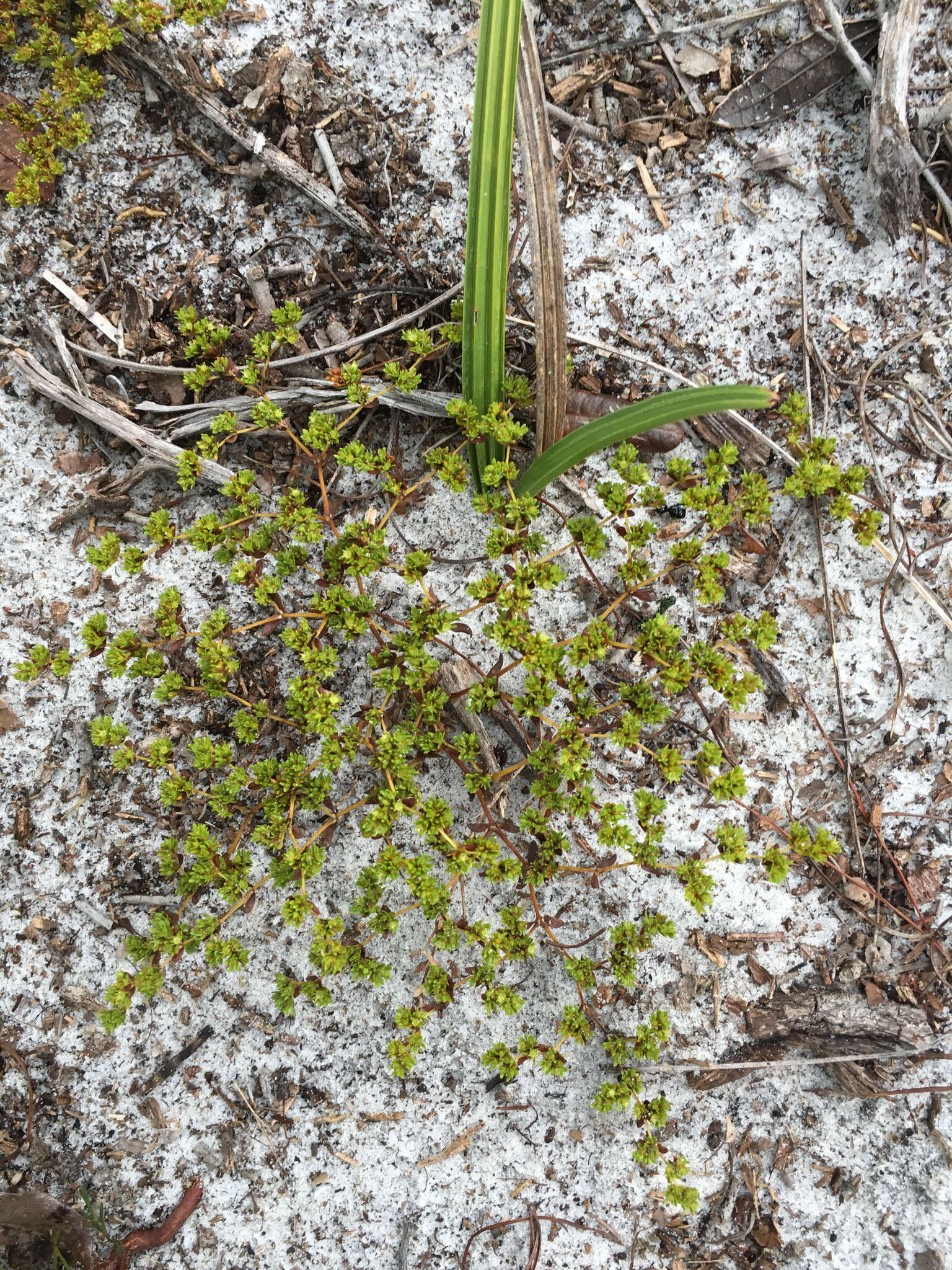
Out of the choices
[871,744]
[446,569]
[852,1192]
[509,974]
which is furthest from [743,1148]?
[446,569]

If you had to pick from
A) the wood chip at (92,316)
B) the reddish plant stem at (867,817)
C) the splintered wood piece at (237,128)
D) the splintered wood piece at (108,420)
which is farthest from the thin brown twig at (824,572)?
the wood chip at (92,316)

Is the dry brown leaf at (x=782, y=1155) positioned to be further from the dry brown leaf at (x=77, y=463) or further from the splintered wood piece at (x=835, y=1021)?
the dry brown leaf at (x=77, y=463)

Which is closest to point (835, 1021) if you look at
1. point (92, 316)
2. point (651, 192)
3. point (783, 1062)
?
point (783, 1062)

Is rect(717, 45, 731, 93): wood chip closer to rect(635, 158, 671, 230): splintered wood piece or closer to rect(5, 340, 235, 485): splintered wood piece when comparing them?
rect(635, 158, 671, 230): splintered wood piece

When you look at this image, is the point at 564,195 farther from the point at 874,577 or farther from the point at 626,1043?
the point at 626,1043

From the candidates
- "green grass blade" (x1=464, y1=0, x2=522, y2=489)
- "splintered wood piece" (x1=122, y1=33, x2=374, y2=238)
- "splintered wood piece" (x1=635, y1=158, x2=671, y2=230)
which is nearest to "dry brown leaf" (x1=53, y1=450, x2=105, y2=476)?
"splintered wood piece" (x1=122, y1=33, x2=374, y2=238)

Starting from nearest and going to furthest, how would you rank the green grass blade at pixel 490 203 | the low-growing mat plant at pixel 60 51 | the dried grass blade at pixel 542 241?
the green grass blade at pixel 490 203 → the dried grass blade at pixel 542 241 → the low-growing mat plant at pixel 60 51

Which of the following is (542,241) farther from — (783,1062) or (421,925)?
(783,1062)
